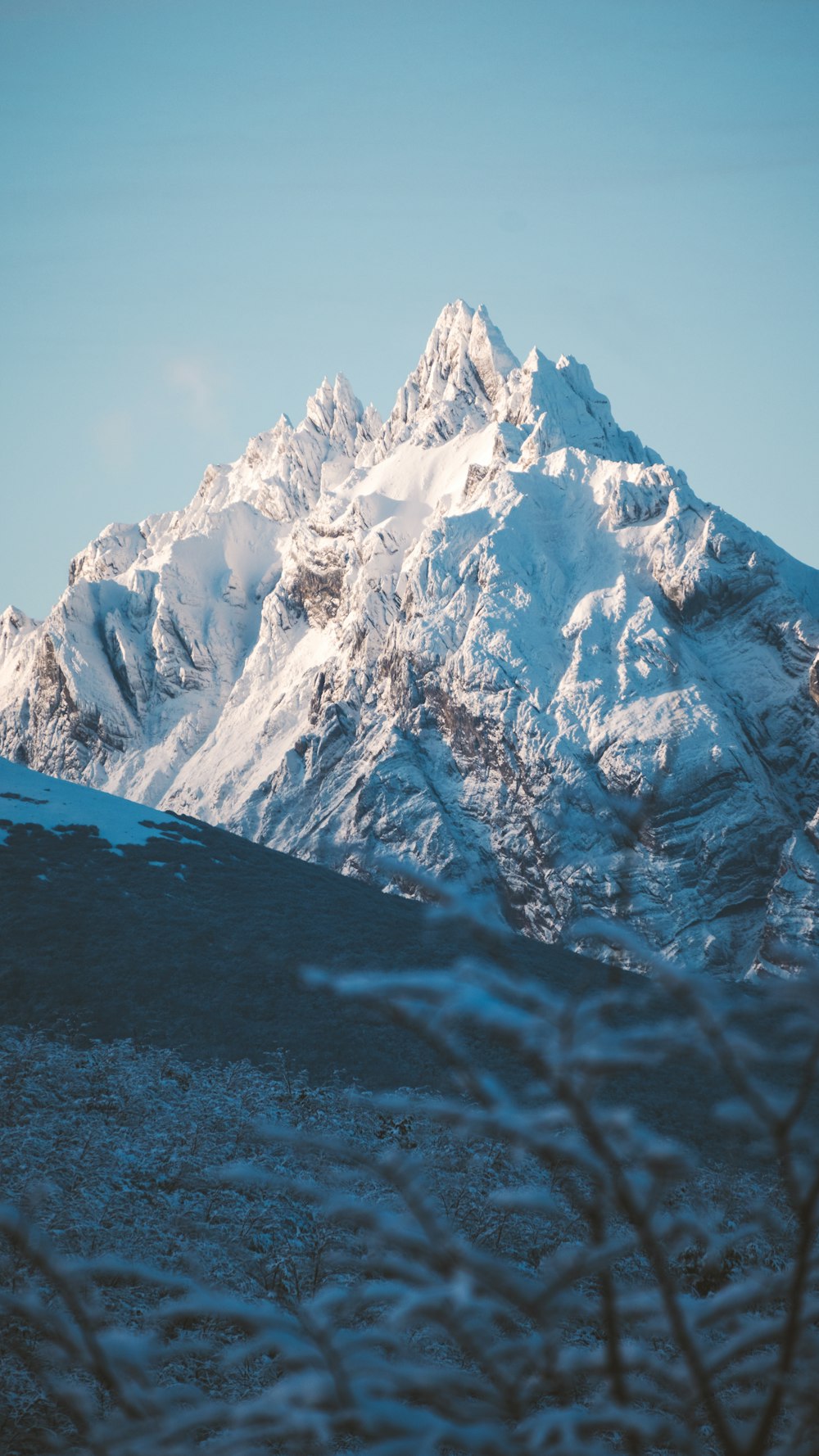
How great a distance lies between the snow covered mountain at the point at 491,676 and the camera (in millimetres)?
86312

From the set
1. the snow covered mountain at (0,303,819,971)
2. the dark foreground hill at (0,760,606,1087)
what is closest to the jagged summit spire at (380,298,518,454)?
the snow covered mountain at (0,303,819,971)

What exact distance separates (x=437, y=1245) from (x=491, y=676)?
301 ft

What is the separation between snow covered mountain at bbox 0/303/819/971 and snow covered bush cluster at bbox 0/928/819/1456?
1752 inches

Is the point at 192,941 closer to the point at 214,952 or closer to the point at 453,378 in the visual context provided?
the point at 214,952

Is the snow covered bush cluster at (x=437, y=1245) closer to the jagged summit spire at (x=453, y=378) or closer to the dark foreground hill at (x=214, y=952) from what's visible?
the dark foreground hill at (x=214, y=952)

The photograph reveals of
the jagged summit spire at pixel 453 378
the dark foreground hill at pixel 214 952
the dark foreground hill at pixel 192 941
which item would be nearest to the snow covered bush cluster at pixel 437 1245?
the dark foreground hill at pixel 214 952

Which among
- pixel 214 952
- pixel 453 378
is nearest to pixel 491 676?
pixel 453 378

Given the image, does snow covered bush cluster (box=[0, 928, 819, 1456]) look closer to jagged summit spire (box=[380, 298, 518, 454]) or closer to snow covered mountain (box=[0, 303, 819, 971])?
snow covered mountain (box=[0, 303, 819, 971])

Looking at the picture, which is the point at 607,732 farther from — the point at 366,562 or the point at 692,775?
the point at 366,562

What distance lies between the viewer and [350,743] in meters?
107

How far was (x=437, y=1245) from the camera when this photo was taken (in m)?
3.24

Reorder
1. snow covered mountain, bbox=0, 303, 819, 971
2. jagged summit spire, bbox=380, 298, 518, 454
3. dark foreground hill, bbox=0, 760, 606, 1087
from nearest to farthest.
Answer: dark foreground hill, bbox=0, 760, 606, 1087 < snow covered mountain, bbox=0, 303, 819, 971 < jagged summit spire, bbox=380, 298, 518, 454

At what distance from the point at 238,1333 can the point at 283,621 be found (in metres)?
122

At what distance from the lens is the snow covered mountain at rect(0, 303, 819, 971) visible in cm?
8631
